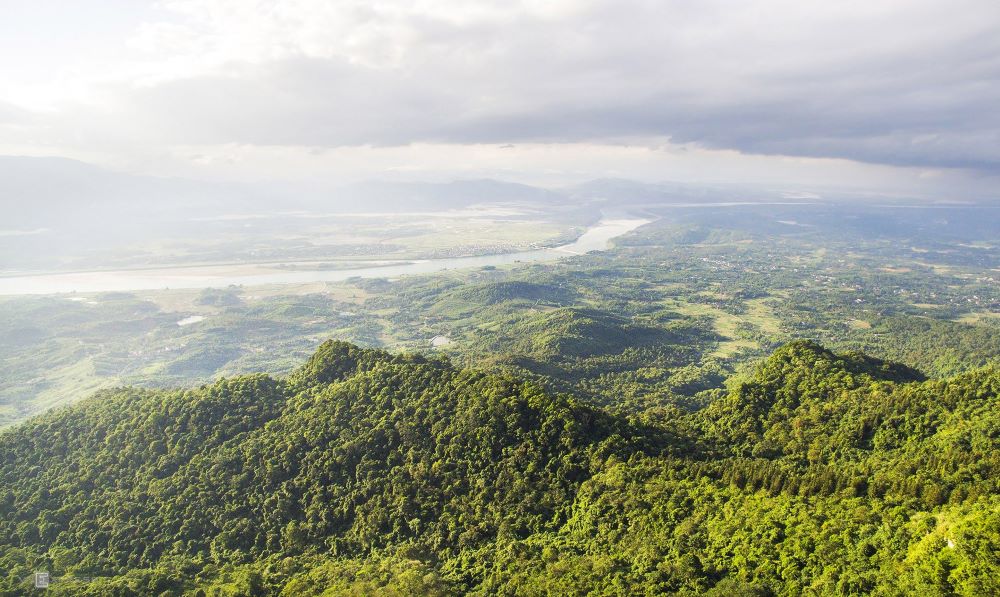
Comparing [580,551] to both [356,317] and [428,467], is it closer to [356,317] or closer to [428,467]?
[428,467]

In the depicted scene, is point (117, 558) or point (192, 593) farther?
point (117, 558)

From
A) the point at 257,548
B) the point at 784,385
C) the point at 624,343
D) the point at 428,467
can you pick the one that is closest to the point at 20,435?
the point at 257,548

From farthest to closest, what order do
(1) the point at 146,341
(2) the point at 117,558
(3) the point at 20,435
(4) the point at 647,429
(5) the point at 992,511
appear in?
(1) the point at 146,341, (3) the point at 20,435, (4) the point at 647,429, (2) the point at 117,558, (5) the point at 992,511

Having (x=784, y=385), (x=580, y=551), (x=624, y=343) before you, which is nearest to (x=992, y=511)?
(x=580, y=551)

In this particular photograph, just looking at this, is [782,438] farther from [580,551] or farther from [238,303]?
[238,303]

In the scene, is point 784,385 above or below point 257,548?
above

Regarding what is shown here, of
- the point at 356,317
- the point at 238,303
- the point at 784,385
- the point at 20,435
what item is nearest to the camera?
the point at 20,435
